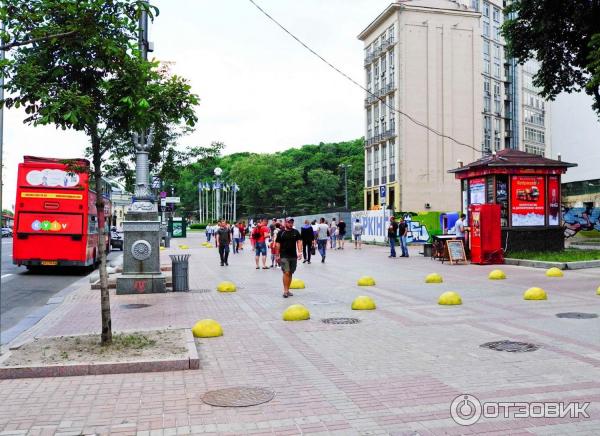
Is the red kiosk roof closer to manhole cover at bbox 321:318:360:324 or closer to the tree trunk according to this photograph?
manhole cover at bbox 321:318:360:324

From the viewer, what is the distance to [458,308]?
10602mm

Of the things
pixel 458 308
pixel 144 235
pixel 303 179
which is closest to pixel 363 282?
pixel 458 308

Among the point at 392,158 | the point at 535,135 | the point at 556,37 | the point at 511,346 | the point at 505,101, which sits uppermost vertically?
the point at 505,101

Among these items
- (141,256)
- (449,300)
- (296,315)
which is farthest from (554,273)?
(141,256)

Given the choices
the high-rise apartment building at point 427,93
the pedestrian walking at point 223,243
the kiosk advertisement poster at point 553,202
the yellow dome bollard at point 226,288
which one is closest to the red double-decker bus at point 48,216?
the pedestrian walking at point 223,243

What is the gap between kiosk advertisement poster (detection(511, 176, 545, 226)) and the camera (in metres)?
21.6

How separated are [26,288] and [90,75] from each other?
11.1m

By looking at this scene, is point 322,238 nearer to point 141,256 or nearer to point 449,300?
point 141,256

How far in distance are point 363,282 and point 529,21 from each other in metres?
17.7

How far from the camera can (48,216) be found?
797 inches

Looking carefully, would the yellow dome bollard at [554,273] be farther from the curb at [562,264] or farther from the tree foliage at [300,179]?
the tree foliage at [300,179]

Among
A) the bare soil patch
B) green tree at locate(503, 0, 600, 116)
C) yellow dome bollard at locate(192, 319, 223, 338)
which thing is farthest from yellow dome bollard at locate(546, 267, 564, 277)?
the bare soil patch

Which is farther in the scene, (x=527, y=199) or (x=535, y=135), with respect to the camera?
(x=535, y=135)

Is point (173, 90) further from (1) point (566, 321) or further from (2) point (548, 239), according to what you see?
(2) point (548, 239)
